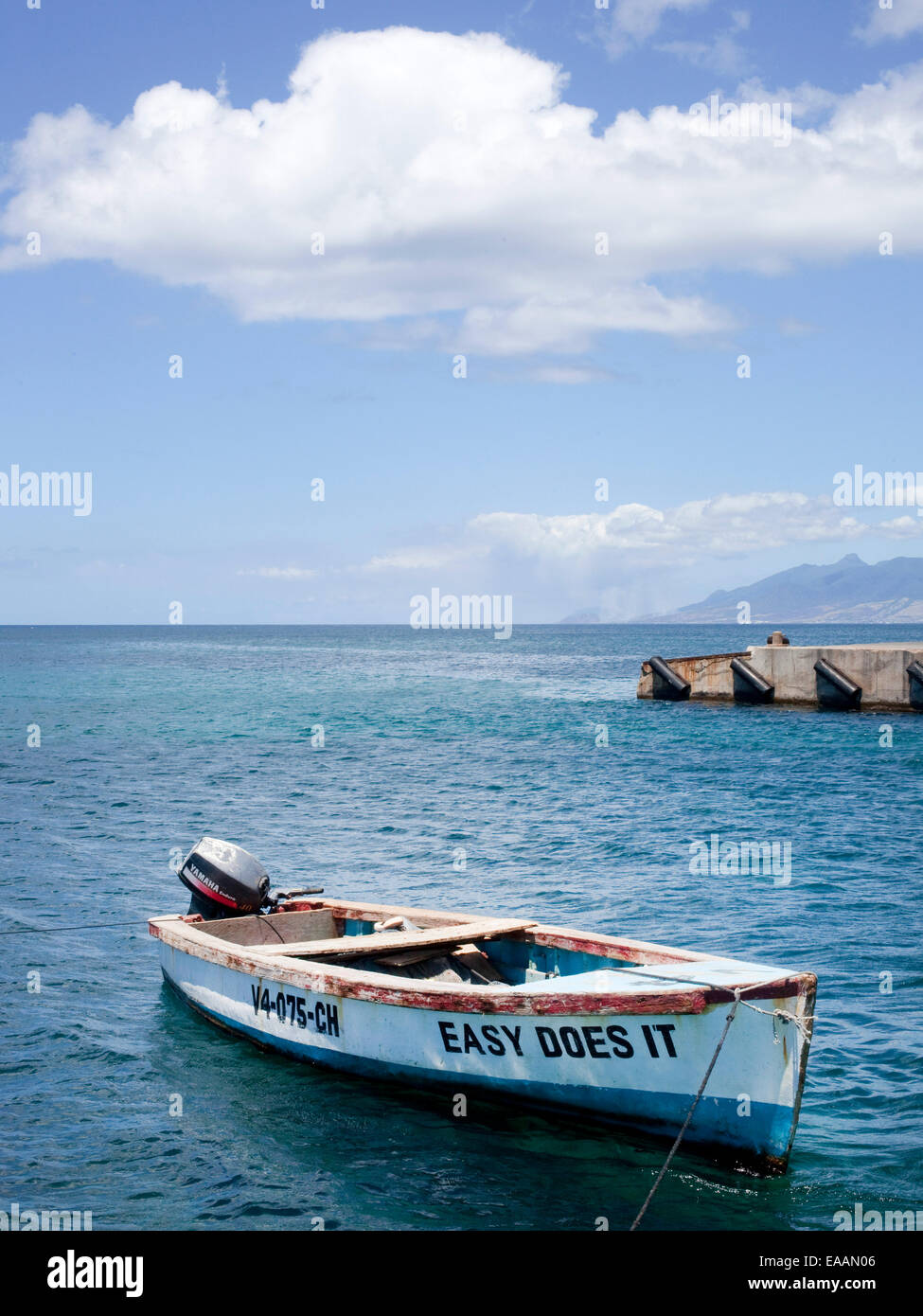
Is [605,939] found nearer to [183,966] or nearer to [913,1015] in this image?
[913,1015]

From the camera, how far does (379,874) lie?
20.3m

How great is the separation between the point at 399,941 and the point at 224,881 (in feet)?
9.43

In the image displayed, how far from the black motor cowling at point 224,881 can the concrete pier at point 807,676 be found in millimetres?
34485

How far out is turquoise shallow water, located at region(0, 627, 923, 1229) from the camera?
9250 mm

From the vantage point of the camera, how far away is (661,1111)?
9.45 m

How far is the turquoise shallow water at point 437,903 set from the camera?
9.25m

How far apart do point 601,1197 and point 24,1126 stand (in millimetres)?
5311

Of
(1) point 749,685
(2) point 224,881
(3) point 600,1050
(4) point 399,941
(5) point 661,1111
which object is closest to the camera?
(5) point 661,1111

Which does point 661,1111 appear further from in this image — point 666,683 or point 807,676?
point 666,683

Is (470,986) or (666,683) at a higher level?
(666,683)

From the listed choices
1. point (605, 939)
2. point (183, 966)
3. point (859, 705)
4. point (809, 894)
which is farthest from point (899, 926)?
point (859, 705)

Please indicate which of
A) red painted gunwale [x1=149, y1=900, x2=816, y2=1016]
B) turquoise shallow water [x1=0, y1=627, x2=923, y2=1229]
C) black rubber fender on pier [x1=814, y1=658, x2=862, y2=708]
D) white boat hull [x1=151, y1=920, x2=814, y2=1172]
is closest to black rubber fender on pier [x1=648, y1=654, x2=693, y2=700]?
turquoise shallow water [x1=0, y1=627, x2=923, y2=1229]

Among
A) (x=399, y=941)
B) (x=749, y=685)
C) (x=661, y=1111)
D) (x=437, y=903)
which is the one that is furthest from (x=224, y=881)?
(x=749, y=685)

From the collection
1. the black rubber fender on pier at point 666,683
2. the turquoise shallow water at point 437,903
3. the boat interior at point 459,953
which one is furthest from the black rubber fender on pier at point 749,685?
the boat interior at point 459,953
